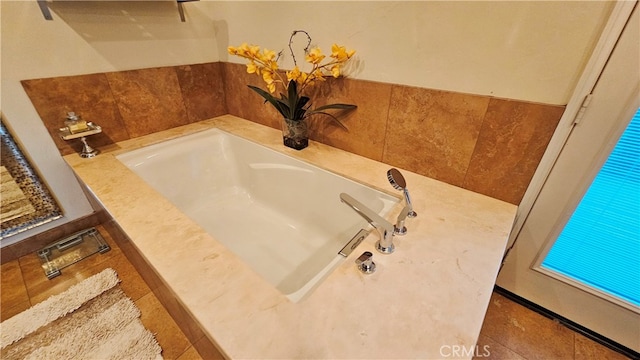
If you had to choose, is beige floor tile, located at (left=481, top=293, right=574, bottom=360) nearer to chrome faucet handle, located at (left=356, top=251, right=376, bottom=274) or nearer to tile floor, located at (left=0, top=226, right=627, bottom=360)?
tile floor, located at (left=0, top=226, right=627, bottom=360)

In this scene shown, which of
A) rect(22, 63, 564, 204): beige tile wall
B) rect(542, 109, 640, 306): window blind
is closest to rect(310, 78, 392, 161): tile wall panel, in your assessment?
rect(22, 63, 564, 204): beige tile wall

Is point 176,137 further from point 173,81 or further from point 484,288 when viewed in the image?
point 484,288

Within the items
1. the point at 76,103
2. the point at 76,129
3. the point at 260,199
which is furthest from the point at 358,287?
the point at 76,103

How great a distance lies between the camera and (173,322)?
1.09 metres

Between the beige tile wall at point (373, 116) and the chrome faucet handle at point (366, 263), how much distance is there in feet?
1.86

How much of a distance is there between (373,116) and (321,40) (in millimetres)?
420

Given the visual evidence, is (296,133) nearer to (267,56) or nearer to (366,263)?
(267,56)

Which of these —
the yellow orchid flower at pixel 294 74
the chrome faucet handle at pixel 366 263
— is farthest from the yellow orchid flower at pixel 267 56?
the chrome faucet handle at pixel 366 263

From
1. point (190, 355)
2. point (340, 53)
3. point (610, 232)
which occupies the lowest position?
point (190, 355)

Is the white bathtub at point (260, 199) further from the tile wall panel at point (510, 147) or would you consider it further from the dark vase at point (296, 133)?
the tile wall panel at point (510, 147)

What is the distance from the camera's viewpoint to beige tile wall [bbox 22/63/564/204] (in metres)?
0.88

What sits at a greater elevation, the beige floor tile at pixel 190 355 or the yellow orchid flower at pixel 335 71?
the yellow orchid flower at pixel 335 71

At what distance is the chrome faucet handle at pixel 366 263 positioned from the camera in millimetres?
690

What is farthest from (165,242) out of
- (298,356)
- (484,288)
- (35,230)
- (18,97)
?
(35,230)
